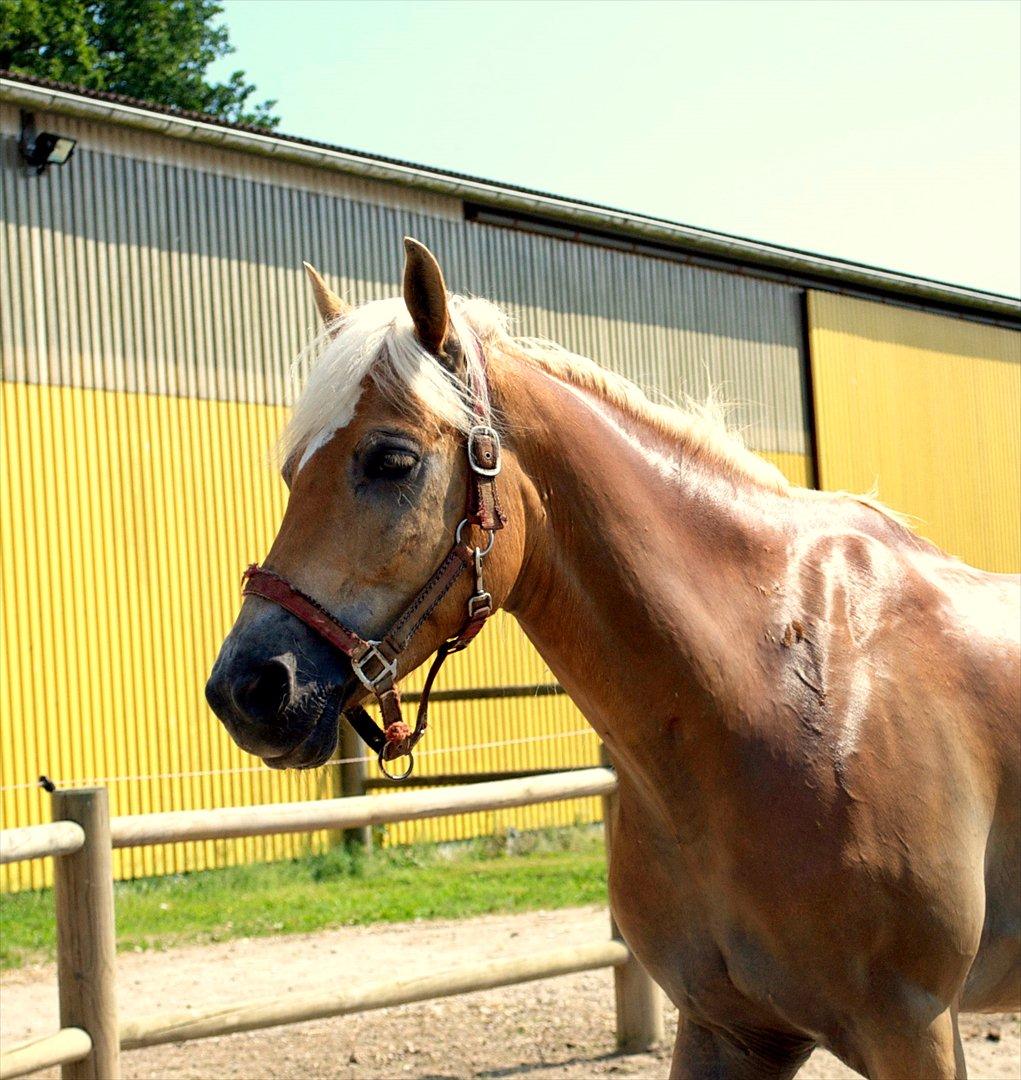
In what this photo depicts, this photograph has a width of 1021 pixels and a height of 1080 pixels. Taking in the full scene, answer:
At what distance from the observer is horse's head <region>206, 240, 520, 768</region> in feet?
7.63

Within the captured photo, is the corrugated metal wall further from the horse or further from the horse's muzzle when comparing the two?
the horse's muzzle

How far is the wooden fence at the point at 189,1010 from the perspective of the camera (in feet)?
13.1

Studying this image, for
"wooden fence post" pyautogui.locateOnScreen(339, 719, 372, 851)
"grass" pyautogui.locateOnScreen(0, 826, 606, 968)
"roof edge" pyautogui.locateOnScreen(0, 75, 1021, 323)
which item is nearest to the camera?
"grass" pyautogui.locateOnScreen(0, 826, 606, 968)

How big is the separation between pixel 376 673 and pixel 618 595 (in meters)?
0.56

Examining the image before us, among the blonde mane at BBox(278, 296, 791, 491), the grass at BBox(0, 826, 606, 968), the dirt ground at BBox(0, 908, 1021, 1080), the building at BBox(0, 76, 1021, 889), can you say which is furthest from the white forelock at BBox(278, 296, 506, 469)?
the building at BBox(0, 76, 1021, 889)

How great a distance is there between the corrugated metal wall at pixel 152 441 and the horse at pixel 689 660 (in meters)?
6.96

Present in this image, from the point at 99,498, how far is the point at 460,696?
3966mm

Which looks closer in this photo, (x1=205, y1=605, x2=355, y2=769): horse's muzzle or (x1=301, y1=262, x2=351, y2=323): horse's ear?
(x1=205, y1=605, x2=355, y2=769): horse's muzzle

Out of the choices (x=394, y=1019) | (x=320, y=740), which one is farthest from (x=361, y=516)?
(x=394, y=1019)

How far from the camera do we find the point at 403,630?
2.47 m

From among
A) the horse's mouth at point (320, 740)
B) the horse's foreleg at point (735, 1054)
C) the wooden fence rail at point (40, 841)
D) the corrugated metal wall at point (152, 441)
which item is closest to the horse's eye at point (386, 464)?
the horse's mouth at point (320, 740)

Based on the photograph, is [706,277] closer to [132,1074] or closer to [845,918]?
[132,1074]

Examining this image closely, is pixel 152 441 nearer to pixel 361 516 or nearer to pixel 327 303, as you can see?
pixel 327 303

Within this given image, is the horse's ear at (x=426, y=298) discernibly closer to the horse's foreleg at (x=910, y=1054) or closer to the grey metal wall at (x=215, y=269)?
the horse's foreleg at (x=910, y=1054)
